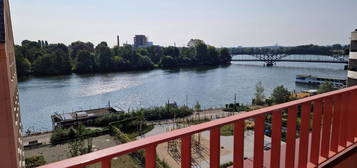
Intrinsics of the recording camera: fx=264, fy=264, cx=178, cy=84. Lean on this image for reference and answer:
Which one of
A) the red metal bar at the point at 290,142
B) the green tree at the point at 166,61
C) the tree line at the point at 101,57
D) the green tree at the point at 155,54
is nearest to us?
the red metal bar at the point at 290,142

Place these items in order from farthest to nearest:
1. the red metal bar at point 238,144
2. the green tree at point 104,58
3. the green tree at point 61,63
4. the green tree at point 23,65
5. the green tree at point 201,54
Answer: the green tree at point 201,54
the green tree at point 104,58
the green tree at point 61,63
the green tree at point 23,65
the red metal bar at point 238,144

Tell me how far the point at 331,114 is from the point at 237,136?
3.00 ft

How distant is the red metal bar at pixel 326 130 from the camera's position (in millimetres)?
1580

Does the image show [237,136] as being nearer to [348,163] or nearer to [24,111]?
[348,163]

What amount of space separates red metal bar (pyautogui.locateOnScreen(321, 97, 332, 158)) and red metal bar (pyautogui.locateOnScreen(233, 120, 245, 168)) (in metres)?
0.81

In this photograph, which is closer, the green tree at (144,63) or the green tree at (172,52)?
the green tree at (144,63)

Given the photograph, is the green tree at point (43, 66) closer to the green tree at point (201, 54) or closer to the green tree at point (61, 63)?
the green tree at point (61, 63)

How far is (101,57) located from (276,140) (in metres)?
41.0

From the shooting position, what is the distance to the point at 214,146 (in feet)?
3.11

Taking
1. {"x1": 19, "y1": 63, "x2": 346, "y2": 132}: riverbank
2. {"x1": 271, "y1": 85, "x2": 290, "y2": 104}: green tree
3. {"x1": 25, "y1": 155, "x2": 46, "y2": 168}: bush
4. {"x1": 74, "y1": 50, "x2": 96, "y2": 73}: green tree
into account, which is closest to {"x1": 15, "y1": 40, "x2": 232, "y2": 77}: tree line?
{"x1": 74, "y1": 50, "x2": 96, "y2": 73}: green tree

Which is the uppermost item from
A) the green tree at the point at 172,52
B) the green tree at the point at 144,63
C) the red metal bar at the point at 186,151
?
the green tree at the point at 172,52

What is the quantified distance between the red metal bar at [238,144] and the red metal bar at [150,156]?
39cm

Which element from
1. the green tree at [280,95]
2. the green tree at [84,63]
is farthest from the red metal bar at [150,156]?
the green tree at [84,63]

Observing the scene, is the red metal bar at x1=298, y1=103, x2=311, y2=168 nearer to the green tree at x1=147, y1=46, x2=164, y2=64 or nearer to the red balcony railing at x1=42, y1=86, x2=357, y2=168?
the red balcony railing at x1=42, y1=86, x2=357, y2=168
